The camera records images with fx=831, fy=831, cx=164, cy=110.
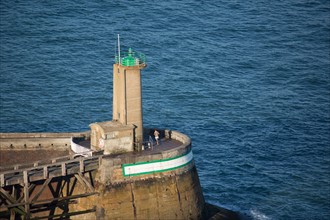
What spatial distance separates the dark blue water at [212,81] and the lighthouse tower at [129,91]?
48.1 ft

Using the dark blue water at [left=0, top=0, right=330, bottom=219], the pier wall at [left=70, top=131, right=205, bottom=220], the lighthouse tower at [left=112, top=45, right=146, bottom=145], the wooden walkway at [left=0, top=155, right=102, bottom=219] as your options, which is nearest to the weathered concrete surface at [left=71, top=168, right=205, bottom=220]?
the pier wall at [left=70, top=131, right=205, bottom=220]

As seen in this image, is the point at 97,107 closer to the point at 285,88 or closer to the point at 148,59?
the point at 148,59

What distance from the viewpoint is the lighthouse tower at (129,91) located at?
65.8m

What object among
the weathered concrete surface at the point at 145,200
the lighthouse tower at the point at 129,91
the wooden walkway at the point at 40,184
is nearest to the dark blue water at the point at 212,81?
the weathered concrete surface at the point at 145,200

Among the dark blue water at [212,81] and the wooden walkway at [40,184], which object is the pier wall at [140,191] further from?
the dark blue water at [212,81]

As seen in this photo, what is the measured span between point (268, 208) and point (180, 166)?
1429 cm

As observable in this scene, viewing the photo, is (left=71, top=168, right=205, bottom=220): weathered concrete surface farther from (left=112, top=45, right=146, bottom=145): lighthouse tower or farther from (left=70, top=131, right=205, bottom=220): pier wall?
(left=112, top=45, right=146, bottom=145): lighthouse tower

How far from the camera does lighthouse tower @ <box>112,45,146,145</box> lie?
65812 mm

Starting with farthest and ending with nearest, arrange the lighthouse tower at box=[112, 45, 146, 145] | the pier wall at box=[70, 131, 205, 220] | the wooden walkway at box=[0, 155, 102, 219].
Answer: the lighthouse tower at box=[112, 45, 146, 145] < the pier wall at box=[70, 131, 205, 220] < the wooden walkway at box=[0, 155, 102, 219]

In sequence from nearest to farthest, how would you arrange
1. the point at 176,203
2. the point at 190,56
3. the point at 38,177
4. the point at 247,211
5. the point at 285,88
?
the point at 38,177 < the point at 176,203 < the point at 247,211 < the point at 285,88 < the point at 190,56

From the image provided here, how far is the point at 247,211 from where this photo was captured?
7531 cm

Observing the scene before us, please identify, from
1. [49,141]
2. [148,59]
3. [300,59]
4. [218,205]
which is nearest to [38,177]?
[49,141]

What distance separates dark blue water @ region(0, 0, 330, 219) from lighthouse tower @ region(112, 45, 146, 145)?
14.7m

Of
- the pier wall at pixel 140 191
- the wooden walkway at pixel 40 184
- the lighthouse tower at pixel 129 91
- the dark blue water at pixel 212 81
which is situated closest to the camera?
the wooden walkway at pixel 40 184
